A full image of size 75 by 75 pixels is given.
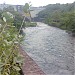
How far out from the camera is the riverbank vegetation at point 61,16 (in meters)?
21.0

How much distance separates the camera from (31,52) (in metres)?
10.9

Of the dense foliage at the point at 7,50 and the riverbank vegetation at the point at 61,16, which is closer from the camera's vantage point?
the dense foliage at the point at 7,50

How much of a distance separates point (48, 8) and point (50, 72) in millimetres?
28621

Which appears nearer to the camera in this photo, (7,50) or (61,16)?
(7,50)

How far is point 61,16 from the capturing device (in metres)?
26.3

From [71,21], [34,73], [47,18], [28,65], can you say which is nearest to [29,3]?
[34,73]

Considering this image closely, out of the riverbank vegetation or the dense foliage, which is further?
the riverbank vegetation

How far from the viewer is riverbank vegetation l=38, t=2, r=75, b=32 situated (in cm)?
2098

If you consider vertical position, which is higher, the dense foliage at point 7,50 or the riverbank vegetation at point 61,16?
the dense foliage at point 7,50

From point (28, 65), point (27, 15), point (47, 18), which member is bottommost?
point (47, 18)

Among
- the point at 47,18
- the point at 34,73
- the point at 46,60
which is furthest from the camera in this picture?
the point at 47,18

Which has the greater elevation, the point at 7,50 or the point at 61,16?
the point at 7,50

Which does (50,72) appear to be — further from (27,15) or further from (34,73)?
(27,15)

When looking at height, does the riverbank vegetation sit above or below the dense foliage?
below
